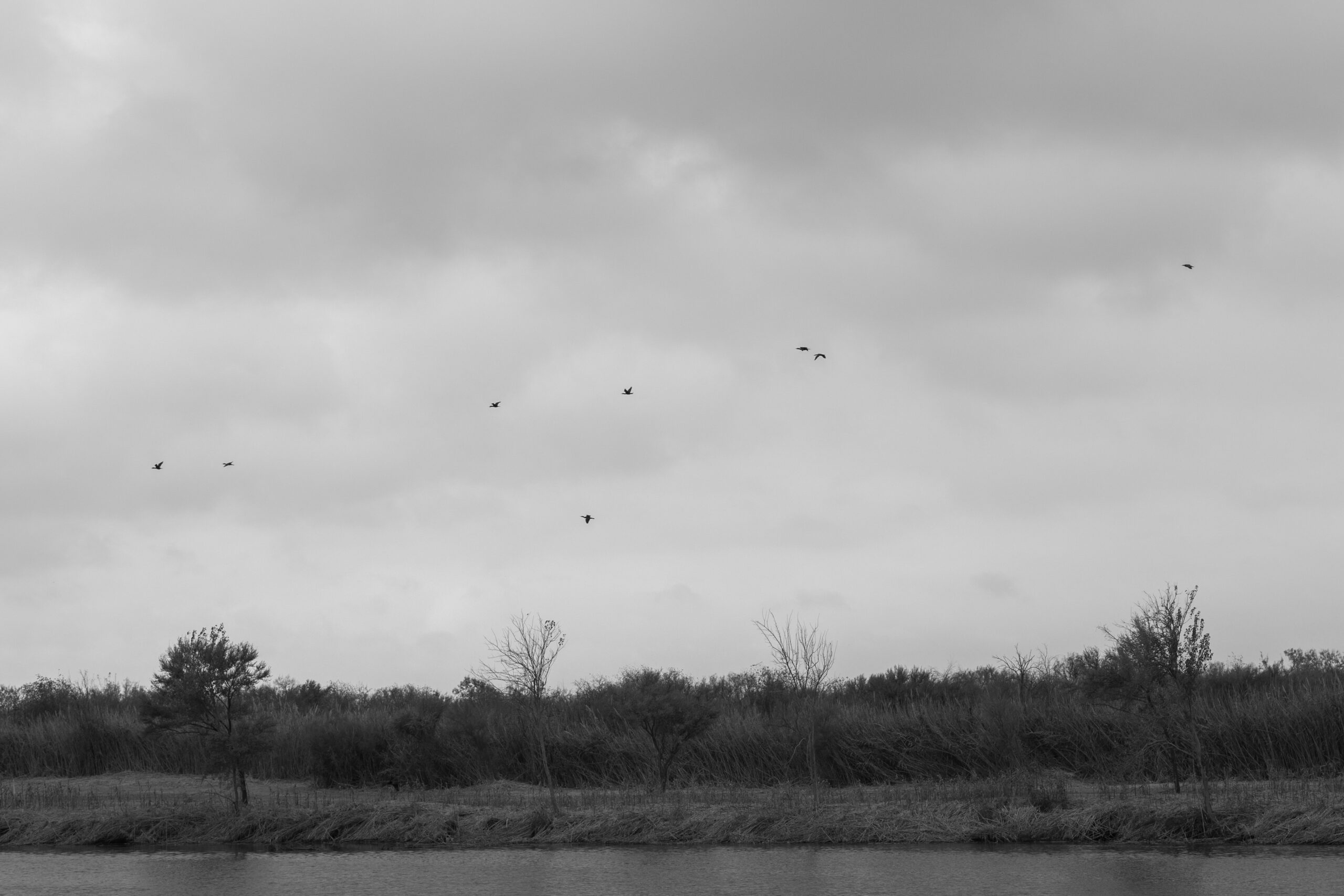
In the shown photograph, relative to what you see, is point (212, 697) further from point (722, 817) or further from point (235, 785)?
point (722, 817)

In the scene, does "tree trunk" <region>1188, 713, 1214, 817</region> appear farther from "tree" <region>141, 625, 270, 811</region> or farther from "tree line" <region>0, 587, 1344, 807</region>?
"tree" <region>141, 625, 270, 811</region>

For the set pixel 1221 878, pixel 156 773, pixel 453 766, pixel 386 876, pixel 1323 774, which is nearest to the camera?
pixel 1221 878

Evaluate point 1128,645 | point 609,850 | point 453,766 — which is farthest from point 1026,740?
point 453,766

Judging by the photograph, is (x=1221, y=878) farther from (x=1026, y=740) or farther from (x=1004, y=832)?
(x=1026, y=740)

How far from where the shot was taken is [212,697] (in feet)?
136

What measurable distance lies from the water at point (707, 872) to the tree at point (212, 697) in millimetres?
3610

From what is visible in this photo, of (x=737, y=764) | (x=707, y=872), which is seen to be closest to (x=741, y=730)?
(x=737, y=764)

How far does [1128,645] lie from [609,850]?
49.7ft

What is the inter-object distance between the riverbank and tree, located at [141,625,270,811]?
245cm

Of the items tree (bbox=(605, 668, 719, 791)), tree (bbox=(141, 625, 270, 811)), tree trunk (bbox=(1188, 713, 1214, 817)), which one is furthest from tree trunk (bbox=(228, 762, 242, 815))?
tree trunk (bbox=(1188, 713, 1214, 817))

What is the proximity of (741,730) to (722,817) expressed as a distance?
39.8 ft

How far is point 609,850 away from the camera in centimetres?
3753

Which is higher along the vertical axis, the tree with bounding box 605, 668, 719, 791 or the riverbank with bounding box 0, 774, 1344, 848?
the tree with bounding box 605, 668, 719, 791

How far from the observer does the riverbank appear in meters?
34.8
